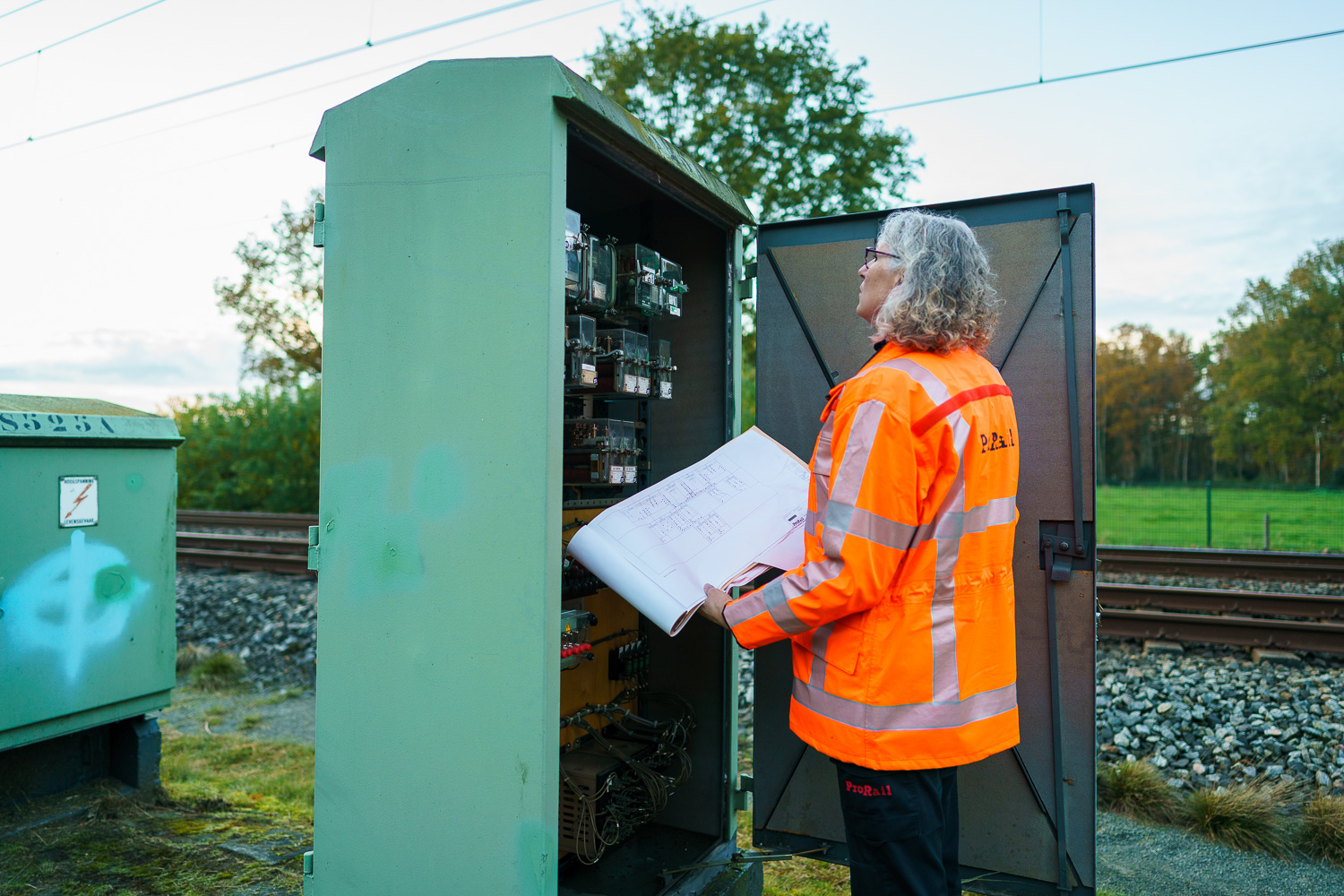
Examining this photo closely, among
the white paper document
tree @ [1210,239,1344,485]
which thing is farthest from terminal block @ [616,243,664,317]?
tree @ [1210,239,1344,485]

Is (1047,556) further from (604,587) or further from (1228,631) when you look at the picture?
(1228,631)

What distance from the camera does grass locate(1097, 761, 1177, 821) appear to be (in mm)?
4242

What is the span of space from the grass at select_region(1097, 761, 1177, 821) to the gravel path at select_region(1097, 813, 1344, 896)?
0.15 meters

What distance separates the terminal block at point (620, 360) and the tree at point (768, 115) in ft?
38.7

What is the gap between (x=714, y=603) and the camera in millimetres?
2330

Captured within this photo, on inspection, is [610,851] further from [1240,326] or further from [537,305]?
[1240,326]

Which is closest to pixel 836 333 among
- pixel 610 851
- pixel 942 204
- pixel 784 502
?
pixel 942 204

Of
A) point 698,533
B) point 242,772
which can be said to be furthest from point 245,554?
point 698,533

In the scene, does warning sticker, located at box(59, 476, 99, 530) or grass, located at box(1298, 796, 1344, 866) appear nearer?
grass, located at box(1298, 796, 1344, 866)

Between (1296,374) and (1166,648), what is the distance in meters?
29.6

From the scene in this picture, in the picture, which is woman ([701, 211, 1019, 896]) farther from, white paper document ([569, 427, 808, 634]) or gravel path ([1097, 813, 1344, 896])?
gravel path ([1097, 813, 1344, 896])

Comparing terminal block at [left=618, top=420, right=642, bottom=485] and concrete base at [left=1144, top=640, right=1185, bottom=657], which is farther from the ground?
terminal block at [left=618, top=420, right=642, bottom=485]

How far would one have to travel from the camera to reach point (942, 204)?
294cm

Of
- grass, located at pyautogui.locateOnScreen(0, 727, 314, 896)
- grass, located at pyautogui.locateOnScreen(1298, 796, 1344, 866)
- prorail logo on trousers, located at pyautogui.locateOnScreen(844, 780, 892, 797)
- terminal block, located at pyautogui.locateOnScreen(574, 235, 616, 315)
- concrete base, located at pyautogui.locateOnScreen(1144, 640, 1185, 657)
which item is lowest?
grass, located at pyautogui.locateOnScreen(0, 727, 314, 896)
